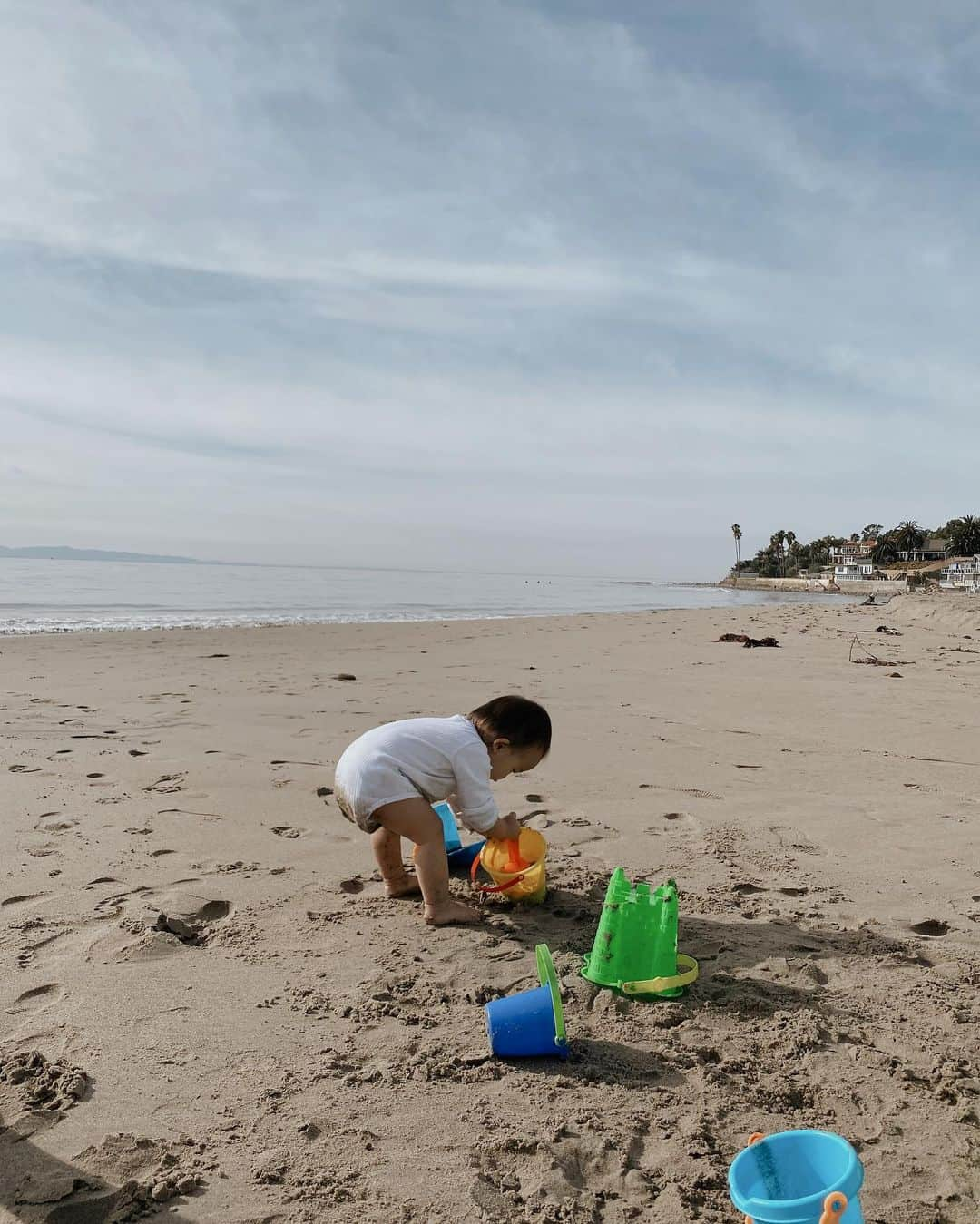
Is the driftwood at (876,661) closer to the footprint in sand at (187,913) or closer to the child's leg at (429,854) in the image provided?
the child's leg at (429,854)

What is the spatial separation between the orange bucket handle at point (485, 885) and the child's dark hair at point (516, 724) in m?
0.52

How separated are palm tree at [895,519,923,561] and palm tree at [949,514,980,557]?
750cm

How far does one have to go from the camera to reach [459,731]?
3484mm

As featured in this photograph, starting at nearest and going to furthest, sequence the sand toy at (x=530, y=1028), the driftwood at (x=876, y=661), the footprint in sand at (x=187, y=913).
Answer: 1. the sand toy at (x=530, y=1028)
2. the footprint in sand at (x=187, y=913)
3. the driftwood at (x=876, y=661)

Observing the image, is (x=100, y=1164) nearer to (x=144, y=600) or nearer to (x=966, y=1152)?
(x=966, y=1152)

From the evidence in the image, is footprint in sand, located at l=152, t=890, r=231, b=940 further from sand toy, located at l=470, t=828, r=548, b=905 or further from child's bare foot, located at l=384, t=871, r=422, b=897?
sand toy, located at l=470, t=828, r=548, b=905

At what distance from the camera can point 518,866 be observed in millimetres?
3521

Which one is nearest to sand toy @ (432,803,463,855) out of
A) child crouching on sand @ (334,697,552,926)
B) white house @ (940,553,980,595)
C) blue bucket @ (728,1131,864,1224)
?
child crouching on sand @ (334,697,552,926)

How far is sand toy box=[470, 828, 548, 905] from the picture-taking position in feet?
11.1

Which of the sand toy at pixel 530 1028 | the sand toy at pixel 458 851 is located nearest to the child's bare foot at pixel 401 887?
the sand toy at pixel 458 851

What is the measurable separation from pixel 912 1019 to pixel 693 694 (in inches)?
240

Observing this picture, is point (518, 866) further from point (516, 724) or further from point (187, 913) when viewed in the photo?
point (187, 913)

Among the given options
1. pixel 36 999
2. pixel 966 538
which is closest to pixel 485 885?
pixel 36 999

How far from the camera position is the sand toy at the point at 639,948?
267 centimetres
